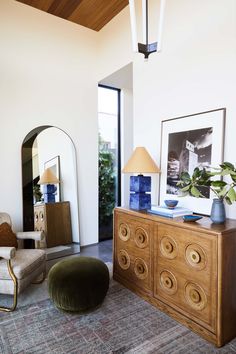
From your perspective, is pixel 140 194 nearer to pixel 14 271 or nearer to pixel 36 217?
pixel 14 271

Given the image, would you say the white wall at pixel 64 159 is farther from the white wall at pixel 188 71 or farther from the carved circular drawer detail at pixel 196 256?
the carved circular drawer detail at pixel 196 256

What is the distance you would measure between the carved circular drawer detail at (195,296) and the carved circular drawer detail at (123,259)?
0.76m

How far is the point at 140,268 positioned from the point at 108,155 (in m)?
2.33

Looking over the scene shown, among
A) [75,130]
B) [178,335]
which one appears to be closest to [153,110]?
[75,130]

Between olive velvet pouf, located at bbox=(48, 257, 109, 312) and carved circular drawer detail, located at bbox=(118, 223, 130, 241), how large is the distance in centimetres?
47

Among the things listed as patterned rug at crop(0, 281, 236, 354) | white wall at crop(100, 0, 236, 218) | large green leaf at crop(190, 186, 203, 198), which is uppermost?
Result: white wall at crop(100, 0, 236, 218)

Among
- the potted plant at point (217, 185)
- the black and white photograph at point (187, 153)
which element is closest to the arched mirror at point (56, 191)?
the black and white photograph at point (187, 153)

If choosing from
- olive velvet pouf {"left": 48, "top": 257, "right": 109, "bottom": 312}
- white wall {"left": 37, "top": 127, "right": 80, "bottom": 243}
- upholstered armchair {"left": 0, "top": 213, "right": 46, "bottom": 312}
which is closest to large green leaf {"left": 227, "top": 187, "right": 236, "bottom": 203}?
olive velvet pouf {"left": 48, "top": 257, "right": 109, "bottom": 312}

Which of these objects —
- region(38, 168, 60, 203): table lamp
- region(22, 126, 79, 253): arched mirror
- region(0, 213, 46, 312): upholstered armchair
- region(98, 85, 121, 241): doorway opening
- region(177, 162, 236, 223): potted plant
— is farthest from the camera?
region(98, 85, 121, 241): doorway opening

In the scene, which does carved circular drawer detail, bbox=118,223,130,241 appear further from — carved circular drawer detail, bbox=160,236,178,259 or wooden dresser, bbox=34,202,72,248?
wooden dresser, bbox=34,202,72,248

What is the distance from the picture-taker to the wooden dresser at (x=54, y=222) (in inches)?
131

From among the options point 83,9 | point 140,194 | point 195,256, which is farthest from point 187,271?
point 83,9

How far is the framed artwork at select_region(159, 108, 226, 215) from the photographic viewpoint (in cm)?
218

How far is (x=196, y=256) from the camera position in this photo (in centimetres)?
180
